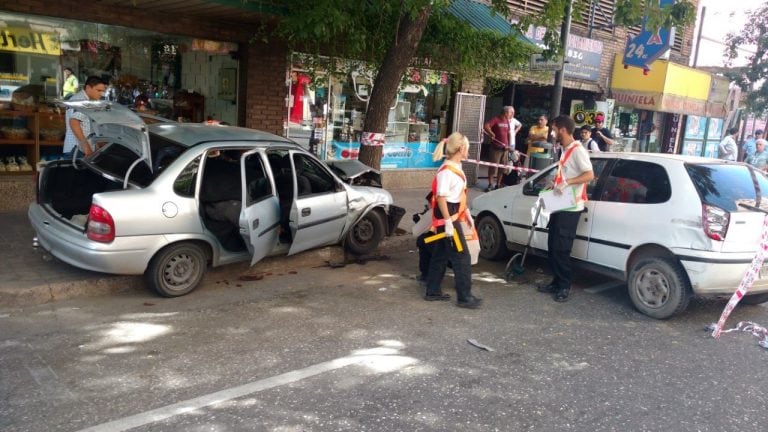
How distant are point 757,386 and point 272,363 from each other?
11.6 ft

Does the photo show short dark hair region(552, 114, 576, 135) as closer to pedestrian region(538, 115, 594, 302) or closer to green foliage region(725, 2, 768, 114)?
pedestrian region(538, 115, 594, 302)

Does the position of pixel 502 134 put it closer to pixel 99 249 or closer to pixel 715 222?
pixel 715 222

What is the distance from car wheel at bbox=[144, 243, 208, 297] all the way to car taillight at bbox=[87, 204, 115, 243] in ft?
1.66

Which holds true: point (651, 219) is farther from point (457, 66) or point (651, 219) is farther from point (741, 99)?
point (741, 99)

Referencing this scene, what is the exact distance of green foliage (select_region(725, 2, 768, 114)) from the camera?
824 inches

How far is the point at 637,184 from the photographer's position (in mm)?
6285

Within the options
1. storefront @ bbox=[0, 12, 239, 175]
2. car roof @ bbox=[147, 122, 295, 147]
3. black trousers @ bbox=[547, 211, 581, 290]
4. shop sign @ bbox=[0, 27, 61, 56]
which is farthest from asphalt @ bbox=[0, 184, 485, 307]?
black trousers @ bbox=[547, 211, 581, 290]

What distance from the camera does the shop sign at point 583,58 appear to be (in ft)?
51.4

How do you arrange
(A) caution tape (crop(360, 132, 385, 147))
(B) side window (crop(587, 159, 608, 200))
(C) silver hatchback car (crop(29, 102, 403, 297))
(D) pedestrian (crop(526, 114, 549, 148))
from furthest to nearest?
(D) pedestrian (crop(526, 114, 549, 148)) < (A) caution tape (crop(360, 132, 385, 147)) < (B) side window (crop(587, 159, 608, 200)) < (C) silver hatchback car (crop(29, 102, 403, 297))

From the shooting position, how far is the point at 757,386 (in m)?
4.60

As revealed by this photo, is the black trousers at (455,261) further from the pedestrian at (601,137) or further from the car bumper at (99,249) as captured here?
the pedestrian at (601,137)

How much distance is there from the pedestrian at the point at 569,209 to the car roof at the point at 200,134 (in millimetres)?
2898

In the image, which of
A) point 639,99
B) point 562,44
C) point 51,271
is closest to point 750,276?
point 562,44

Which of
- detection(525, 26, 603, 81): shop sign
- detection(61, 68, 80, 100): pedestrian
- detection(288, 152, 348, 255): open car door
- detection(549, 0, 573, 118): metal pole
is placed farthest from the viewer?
detection(525, 26, 603, 81): shop sign
